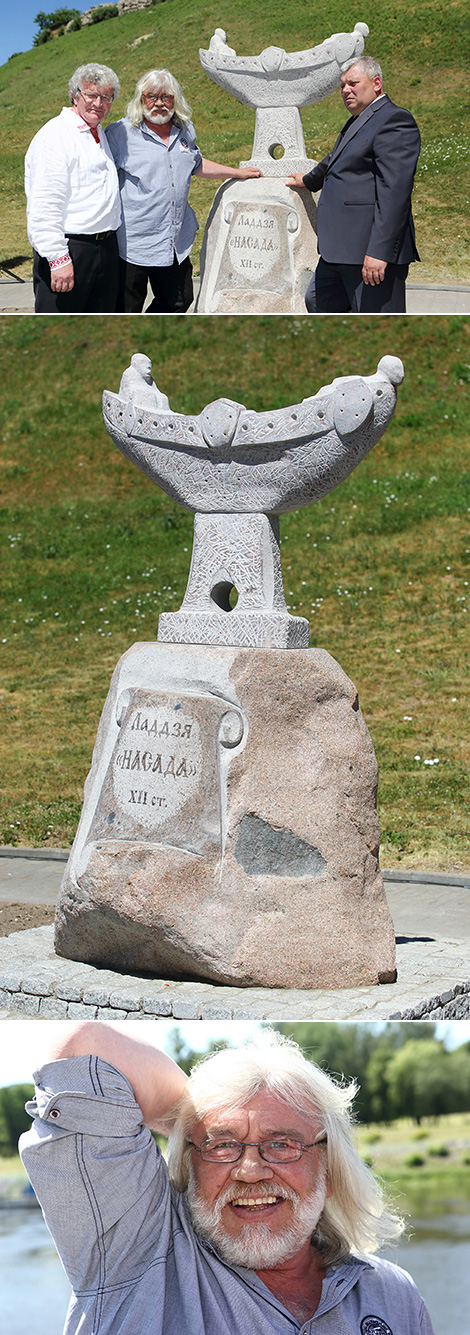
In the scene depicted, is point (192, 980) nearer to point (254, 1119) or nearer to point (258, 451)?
point (258, 451)

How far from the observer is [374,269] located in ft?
22.8

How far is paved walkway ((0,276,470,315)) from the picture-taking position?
15.2m

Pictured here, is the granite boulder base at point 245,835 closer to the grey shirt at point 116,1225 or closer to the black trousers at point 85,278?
the black trousers at point 85,278

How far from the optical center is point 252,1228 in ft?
7.40

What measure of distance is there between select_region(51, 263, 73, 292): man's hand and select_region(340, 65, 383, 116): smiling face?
172 cm

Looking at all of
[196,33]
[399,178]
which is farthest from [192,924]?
[196,33]

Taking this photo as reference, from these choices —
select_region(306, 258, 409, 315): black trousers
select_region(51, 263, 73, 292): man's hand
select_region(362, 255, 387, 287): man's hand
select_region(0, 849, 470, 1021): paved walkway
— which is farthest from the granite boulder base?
select_region(306, 258, 409, 315): black trousers

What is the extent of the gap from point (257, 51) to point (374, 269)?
89.3 feet

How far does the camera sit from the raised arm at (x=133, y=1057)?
6.95ft

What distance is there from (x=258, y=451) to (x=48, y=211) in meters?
1.61

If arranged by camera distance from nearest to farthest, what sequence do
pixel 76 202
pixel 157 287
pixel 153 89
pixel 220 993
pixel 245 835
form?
pixel 220 993
pixel 245 835
pixel 76 202
pixel 153 89
pixel 157 287

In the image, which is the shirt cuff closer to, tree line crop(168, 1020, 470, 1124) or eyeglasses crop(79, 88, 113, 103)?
tree line crop(168, 1020, 470, 1124)

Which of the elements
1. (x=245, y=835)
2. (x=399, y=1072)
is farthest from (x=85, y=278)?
(x=399, y=1072)

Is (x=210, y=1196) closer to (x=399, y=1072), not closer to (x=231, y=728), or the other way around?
(x=399, y=1072)
